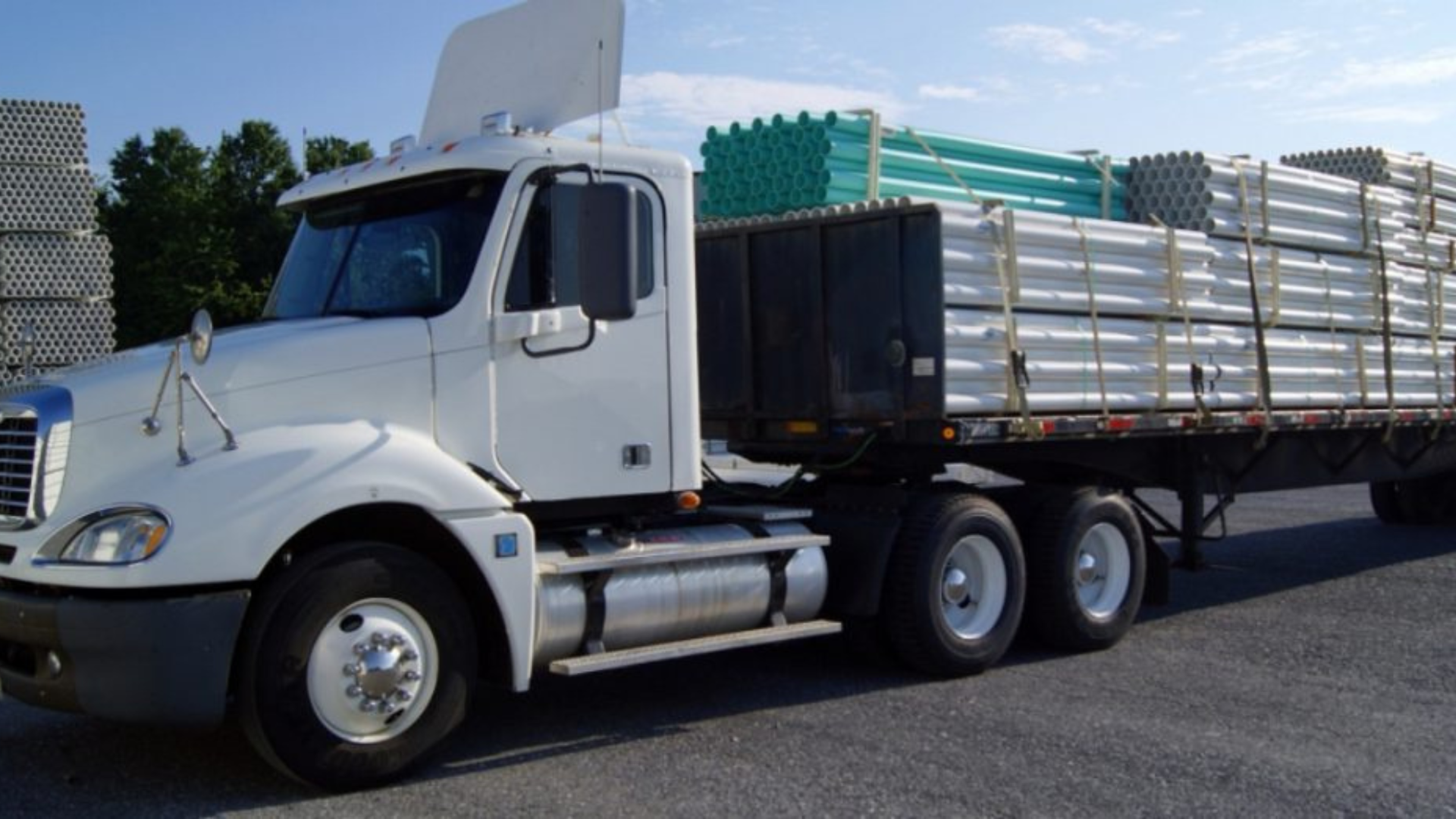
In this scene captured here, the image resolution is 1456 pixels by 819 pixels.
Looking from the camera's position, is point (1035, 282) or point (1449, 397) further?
point (1449, 397)

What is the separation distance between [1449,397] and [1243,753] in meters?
7.03

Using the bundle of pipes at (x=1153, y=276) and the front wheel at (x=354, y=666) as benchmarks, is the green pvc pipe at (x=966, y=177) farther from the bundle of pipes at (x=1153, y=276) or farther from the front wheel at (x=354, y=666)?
the front wheel at (x=354, y=666)

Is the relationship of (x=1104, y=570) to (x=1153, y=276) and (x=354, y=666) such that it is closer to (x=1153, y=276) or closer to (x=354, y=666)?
(x=1153, y=276)

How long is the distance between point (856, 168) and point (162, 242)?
29.2 meters

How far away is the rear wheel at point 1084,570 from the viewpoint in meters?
8.70

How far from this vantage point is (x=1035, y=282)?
8.50 m

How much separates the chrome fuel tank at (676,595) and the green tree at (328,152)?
32.0m

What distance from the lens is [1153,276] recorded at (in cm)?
923

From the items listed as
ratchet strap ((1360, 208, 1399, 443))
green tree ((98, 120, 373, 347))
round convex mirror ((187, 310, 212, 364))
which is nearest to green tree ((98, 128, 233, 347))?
green tree ((98, 120, 373, 347))

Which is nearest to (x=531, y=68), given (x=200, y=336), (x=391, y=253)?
(x=391, y=253)

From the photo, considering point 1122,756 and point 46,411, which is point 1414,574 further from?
point 46,411

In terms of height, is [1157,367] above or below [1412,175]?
below

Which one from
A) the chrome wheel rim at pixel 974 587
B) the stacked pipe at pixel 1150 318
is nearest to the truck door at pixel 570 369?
the stacked pipe at pixel 1150 318

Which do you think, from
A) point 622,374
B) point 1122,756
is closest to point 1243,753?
point 1122,756
